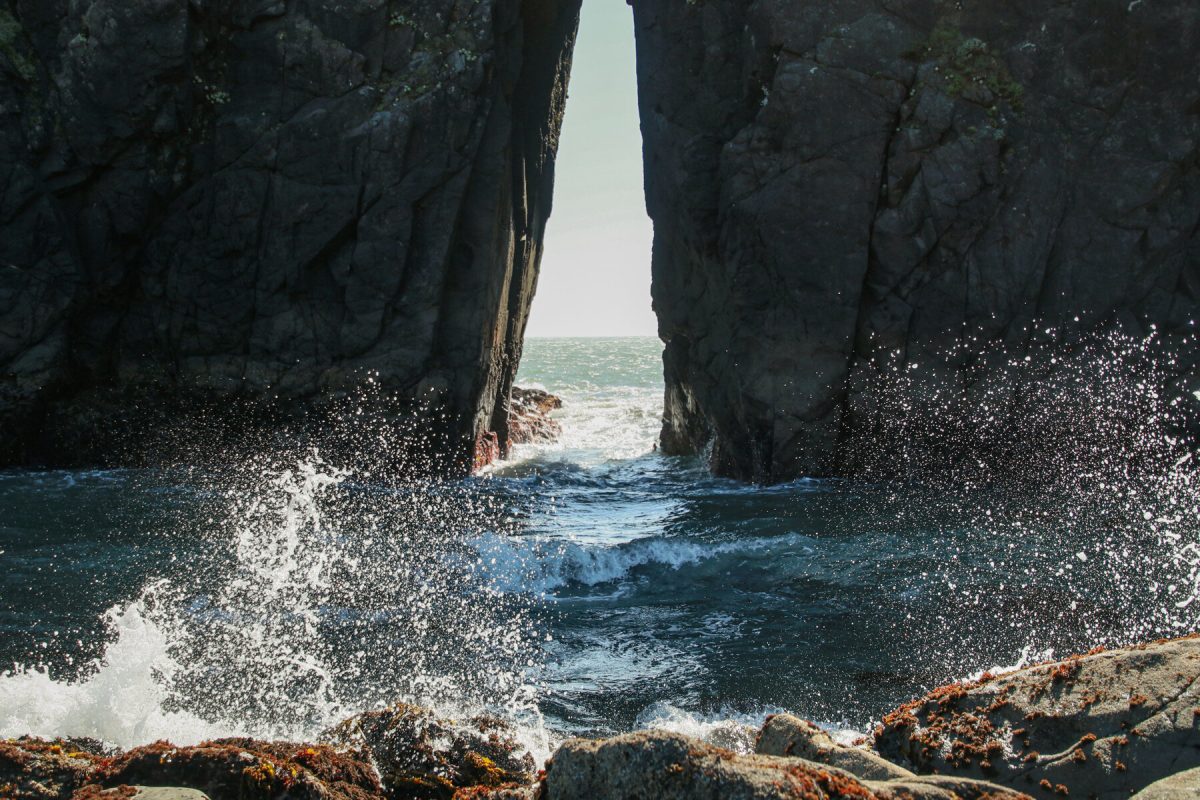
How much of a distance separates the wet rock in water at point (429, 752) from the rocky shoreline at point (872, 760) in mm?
38

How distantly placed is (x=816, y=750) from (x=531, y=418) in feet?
106

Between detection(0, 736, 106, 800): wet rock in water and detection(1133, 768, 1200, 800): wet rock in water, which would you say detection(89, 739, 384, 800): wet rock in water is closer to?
detection(0, 736, 106, 800): wet rock in water

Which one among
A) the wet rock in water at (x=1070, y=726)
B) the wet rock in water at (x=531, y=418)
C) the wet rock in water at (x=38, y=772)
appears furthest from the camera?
the wet rock in water at (x=531, y=418)

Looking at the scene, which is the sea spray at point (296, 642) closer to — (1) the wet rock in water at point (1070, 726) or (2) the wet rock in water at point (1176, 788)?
(1) the wet rock in water at point (1070, 726)

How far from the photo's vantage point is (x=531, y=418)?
37.0 metres

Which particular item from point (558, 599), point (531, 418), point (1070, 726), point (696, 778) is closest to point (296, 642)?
point (558, 599)

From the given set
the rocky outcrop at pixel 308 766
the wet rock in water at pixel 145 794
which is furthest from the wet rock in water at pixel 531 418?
the wet rock in water at pixel 145 794

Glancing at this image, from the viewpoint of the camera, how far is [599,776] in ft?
13.0

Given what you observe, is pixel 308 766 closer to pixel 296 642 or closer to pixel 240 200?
pixel 296 642

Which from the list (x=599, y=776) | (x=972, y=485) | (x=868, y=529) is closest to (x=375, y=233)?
(x=868, y=529)

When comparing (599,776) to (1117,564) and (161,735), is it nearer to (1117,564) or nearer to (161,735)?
(161,735)

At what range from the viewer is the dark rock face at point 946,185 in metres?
21.2

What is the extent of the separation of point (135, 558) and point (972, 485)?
16.8 m

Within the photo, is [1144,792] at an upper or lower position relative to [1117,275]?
lower
